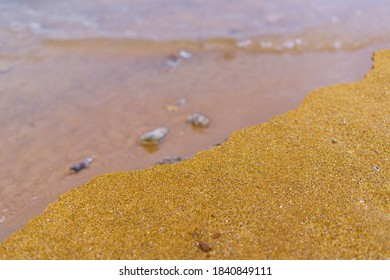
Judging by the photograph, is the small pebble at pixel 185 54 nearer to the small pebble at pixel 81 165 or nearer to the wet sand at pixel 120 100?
the wet sand at pixel 120 100

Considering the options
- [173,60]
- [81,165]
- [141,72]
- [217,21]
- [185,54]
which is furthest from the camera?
[217,21]

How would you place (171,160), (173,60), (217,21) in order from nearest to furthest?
(171,160) < (173,60) < (217,21)

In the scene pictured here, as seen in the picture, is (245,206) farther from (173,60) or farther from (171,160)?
(173,60)

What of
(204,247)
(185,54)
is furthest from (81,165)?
(185,54)

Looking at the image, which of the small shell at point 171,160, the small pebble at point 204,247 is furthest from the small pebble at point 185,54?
the small pebble at point 204,247

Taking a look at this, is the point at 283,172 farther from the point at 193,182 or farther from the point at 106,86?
the point at 106,86

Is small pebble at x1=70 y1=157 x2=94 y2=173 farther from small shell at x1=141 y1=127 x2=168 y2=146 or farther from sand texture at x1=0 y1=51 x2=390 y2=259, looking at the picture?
small shell at x1=141 y1=127 x2=168 y2=146
